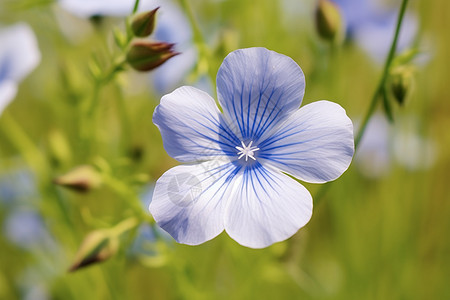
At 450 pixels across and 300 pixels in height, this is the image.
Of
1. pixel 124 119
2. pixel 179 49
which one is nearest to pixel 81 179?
pixel 124 119

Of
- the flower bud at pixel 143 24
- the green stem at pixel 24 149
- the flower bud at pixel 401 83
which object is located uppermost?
the flower bud at pixel 143 24

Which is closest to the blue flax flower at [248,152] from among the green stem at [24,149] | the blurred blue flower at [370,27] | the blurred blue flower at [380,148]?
the green stem at [24,149]

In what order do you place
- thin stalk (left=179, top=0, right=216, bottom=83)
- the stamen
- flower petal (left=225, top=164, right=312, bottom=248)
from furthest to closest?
1. thin stalk (left=179, top=0, right=216, bottom=83)
2. the stamen
3. flower petal (left=225, top=164, right=312, bottom=248)

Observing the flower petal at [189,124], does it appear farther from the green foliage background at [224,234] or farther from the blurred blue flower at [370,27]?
the blurred blue flower at [370,27]

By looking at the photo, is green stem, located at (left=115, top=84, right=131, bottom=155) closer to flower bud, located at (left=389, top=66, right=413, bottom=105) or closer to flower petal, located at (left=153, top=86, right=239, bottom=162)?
flower petal, located at (left=153, top=86, right=239, bottom=162)

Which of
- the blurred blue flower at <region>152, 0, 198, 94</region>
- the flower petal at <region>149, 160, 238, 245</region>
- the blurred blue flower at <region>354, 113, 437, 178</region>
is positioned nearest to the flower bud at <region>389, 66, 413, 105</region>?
the flower petal at <region>149, 160, 238, 245</region>

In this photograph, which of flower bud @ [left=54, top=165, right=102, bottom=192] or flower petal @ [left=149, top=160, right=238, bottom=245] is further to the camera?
flower bud @ [left=54, top=165, right=102, bottom=192]
